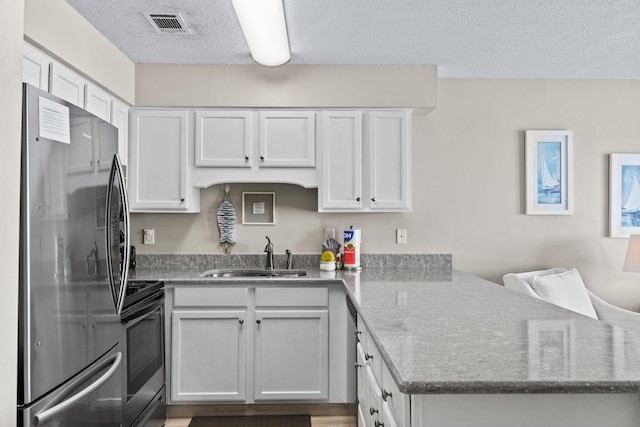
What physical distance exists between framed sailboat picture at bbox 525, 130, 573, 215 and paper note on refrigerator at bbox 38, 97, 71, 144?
316 centimetres

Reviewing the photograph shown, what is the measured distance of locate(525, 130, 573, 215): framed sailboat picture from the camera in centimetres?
375

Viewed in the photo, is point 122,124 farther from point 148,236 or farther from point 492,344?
point 492,344

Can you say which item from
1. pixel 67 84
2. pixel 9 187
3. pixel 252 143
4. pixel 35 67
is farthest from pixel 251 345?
Result: pixel 9 187

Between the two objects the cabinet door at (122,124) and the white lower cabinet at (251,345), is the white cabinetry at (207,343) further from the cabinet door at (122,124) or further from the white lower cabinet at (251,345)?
the cabinet door at (122,124)

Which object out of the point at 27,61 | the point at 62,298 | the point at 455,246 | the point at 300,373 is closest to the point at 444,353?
the point at 62,298

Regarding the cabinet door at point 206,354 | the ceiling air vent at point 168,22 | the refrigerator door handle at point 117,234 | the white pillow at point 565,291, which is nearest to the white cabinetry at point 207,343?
the cabinet door at point 206,354

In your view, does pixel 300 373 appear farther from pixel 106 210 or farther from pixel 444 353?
pixel 444 353

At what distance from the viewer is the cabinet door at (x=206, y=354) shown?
3059 mm

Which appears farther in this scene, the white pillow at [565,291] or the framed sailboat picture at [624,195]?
the framed sailboat picture at [624,195]

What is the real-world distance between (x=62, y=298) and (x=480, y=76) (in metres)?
3.19

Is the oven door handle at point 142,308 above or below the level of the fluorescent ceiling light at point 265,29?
below

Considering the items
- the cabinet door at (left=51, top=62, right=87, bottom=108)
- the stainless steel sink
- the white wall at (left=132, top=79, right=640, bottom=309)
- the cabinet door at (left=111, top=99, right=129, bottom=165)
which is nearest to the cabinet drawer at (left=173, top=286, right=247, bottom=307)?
the stainless steel sink

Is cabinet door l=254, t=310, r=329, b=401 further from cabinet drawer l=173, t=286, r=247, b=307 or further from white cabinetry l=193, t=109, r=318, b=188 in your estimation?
white cabinetry l=193, t=109, r=318, b=188

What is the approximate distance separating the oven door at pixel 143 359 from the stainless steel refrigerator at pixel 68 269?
0.68 ft
